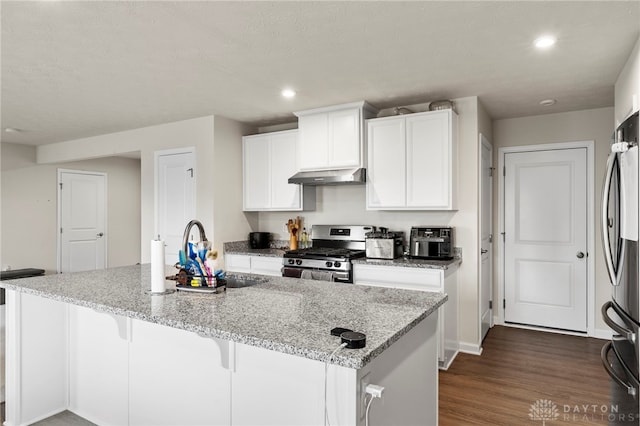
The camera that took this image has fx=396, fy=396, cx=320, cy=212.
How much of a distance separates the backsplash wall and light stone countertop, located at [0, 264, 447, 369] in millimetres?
1969

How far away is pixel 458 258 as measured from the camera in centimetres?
372

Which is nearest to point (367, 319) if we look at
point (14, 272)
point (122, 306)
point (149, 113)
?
point (122, 306)

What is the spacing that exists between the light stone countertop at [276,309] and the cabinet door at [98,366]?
25 centimetres

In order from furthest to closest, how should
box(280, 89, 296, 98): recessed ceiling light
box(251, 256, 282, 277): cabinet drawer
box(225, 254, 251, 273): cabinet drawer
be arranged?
box(225, 254, 251, 273): cabinet drawer < box(251, 256, 282, 277): cabinet drawer < box(280, 89, 296, 98): recessed ceiling light

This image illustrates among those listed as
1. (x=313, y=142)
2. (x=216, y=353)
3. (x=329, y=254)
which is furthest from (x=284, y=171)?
(x=216, y=353)

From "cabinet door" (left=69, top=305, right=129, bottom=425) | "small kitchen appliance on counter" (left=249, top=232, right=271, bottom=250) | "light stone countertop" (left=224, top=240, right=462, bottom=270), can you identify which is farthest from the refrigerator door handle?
"small kitchen appliance on counter" (left=249, top=232, right=271, bottom=250)

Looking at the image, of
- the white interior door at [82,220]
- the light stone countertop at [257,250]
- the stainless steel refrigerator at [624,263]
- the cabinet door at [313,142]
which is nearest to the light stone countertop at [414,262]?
the light stone countertop at [257,250]

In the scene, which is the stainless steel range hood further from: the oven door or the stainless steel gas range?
the oven door

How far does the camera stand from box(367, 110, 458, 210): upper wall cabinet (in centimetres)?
357

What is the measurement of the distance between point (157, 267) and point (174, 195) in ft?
9.83

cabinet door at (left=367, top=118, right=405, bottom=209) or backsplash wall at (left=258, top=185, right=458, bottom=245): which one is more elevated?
cabinet door at (left=367, top=118, right=405, bottom=209)

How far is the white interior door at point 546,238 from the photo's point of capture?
426cm

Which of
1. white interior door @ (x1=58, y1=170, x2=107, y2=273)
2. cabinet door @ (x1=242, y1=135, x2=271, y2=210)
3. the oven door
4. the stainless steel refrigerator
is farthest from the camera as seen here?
white interior door @ (x1=58, y1=170, x2=107, y2=273)

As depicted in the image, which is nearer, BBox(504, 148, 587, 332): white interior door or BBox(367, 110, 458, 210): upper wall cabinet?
BBox(367, 110, 458, 210): upper wall cabinet
